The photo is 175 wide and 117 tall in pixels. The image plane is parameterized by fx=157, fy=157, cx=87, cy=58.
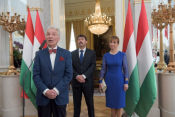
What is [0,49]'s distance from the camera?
373 cm

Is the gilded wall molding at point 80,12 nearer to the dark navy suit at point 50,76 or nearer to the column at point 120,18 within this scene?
the column at point 120,18

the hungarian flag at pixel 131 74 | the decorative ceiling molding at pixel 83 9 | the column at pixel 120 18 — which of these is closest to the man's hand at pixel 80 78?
the hungarian flag at pixel 131 74

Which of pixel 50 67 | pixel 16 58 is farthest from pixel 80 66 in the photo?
pixel 16 58

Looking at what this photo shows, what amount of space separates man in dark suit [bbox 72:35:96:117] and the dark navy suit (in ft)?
2.43

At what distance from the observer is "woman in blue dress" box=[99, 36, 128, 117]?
250 centimetres

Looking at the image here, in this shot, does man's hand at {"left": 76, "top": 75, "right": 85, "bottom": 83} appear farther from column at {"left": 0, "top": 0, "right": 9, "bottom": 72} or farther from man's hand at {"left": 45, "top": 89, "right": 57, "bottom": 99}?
column at {"left": 0, "top": 0, "right": 9, "bottom": 72}

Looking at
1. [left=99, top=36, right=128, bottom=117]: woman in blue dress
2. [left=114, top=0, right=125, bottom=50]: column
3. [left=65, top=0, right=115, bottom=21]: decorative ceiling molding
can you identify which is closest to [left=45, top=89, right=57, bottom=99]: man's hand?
[left=99, top=36, right=128, bottom=117]: woman in blue dress

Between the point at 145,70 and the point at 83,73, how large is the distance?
1.09 meters

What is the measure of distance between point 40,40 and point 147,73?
2.09m

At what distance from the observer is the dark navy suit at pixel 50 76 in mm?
1874

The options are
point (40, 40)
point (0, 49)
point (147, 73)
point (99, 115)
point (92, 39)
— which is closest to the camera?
point (147, 73)

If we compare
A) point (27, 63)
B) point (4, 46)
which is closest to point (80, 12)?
point (4, 46)

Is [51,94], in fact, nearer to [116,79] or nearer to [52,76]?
[52,76]

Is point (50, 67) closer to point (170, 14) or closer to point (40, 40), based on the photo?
point (40, 40)
